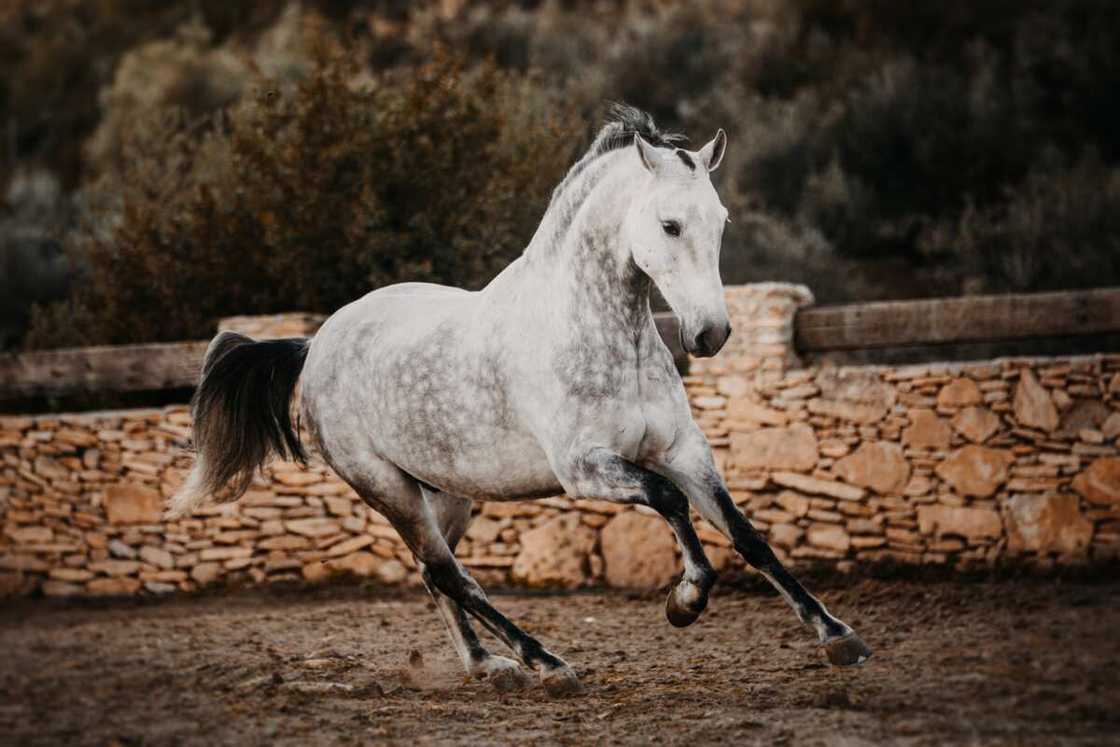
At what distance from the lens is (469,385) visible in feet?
15.7

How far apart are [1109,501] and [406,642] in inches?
159

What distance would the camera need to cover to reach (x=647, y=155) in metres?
Result: 4.28

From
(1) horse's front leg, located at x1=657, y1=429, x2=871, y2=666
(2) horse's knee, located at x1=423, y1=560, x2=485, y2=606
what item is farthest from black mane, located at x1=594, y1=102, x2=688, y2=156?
(2) horse's knee, located at x1=423, y1=560, x2=485, y2=606

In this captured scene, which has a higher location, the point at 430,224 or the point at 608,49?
the point at 608,49

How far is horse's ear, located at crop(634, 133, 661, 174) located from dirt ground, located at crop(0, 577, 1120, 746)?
1.93 metres

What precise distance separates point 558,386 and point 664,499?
591 millimetres

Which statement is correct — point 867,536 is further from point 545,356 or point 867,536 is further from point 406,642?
point 545,356

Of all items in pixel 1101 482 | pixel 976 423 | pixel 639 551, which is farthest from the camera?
pixel 639 551

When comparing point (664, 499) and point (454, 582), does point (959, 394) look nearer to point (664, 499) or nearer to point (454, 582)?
point (454, 582)

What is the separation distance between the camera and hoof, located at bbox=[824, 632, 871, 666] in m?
4.07

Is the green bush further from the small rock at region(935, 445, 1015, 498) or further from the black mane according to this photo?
the black mane

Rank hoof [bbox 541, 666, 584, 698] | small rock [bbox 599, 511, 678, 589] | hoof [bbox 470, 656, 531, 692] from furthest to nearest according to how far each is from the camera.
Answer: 1. small rock [bbox 599, 511, 678, 589]
2. hoof [bbox 470, 656, 531, 692]
3. hoof [bbox 541, 666, 584, 698]

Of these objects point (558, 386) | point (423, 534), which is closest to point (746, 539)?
point (558, 386)

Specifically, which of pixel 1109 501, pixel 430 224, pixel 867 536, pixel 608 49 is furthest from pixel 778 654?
pixel 608 49
